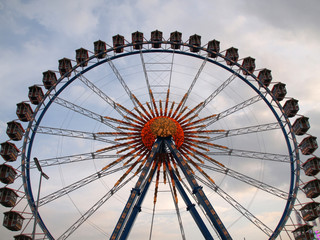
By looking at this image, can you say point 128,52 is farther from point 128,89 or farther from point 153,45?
point 128,89

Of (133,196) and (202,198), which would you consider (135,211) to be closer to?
(133,196)

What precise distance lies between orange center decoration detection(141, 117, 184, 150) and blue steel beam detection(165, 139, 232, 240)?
0.85 meters

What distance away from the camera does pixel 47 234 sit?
17375mm

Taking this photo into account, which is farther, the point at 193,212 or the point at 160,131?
the point at 160,131

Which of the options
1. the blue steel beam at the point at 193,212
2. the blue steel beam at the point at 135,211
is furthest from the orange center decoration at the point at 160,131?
the blue steel beam at the point at 193,212

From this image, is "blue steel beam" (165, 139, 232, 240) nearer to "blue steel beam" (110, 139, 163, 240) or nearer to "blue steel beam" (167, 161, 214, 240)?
"blue steel beam" (167, 161, 214, 240)

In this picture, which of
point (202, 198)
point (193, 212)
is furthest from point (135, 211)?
point (202, 198)

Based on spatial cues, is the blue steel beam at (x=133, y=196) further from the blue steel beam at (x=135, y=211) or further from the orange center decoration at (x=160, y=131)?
the orange center decoration at (x=160, y=131)

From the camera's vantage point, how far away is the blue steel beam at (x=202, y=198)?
1672 centimetres

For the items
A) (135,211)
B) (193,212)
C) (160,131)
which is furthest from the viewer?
(160,131)

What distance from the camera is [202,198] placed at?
17484 millimetres

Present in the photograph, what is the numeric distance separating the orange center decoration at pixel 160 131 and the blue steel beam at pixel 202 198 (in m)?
0.85

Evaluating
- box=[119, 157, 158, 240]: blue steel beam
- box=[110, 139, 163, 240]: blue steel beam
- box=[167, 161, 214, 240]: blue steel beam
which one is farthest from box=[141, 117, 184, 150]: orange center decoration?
box=[167, 161, 214, 240]: blue steel beam

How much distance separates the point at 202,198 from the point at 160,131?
5.33m
